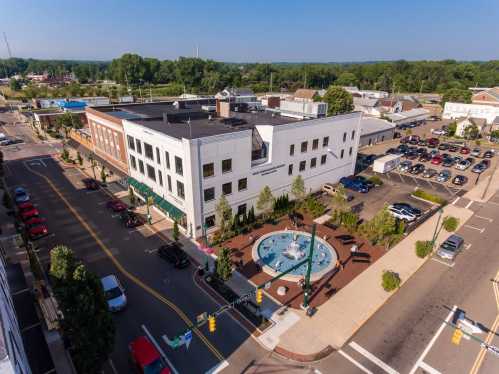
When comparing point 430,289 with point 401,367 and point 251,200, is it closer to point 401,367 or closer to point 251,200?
point 401,367

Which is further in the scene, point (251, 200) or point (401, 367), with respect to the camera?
point (251, 200)

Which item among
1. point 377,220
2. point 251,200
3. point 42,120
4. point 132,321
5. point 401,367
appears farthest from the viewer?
point 42,120

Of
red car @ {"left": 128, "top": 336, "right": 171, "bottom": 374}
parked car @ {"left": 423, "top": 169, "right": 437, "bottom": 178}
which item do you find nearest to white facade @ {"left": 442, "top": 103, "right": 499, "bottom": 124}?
parked car @ {"left": 423, "top": 169, "right": 437, "bottom": 178}

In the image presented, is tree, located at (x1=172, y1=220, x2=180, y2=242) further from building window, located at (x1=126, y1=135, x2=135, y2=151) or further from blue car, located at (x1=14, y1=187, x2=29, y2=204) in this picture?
blue car, located at (x1=14, y1=187, x2=29, y2=204)

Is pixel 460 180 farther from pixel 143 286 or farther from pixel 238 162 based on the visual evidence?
pixel 143 286

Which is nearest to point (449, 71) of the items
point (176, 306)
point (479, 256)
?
point (479, 256)

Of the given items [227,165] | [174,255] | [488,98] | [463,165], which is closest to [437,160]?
[463,165]

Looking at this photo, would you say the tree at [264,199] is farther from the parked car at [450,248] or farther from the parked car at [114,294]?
the parked car at [450,248]
